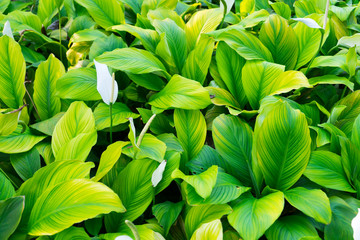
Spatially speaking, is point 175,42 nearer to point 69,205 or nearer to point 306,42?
point 306,42

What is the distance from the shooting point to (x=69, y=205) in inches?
37.5

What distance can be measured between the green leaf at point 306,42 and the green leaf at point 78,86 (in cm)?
87

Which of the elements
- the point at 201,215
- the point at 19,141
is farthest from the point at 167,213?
the point at 19,141

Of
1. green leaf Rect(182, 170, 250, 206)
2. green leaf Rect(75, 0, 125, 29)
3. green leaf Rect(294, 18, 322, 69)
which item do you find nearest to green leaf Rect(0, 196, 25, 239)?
green leaf Rect(182, 170, 250, 206)

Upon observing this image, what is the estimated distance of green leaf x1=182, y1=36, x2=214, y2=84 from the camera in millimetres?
1433

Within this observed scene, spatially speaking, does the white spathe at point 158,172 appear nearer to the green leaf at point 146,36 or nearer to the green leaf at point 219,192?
the green leaf at point 219,192

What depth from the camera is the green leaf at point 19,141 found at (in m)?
1.22

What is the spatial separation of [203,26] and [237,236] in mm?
996

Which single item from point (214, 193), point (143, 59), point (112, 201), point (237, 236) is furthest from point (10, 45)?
point (237, 236)

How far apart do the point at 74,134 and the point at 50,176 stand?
22 centimetres

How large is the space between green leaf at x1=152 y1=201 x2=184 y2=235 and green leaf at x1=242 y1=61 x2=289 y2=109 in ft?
1.69

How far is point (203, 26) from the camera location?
1.65 meters

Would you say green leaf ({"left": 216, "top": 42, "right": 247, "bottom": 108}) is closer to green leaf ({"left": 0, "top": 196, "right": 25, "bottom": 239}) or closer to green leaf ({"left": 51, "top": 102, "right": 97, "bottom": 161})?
green leaf ({"left": 51, "top": 102, "right": 97, "bottom": 161})

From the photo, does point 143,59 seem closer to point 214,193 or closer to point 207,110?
point 207,110
